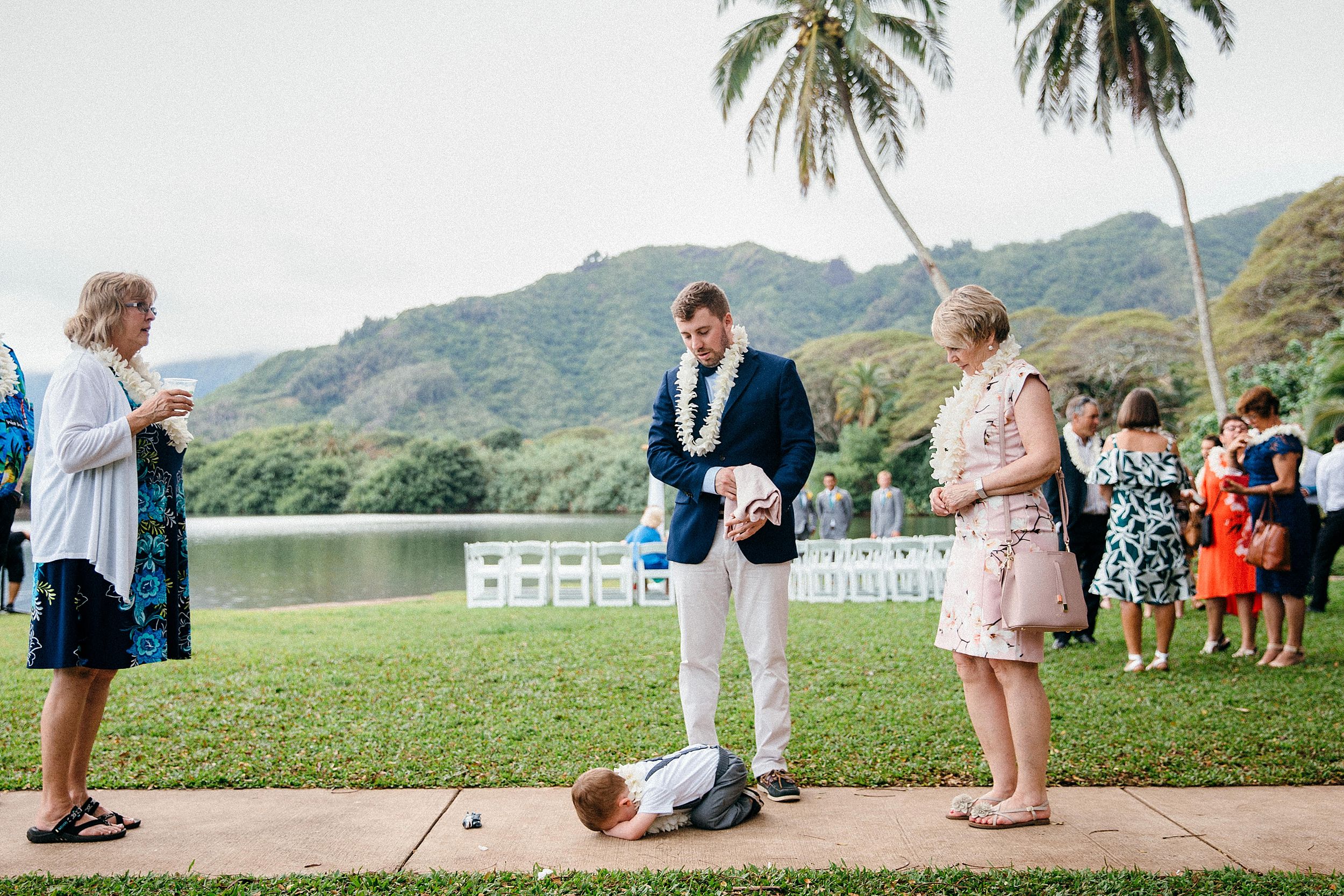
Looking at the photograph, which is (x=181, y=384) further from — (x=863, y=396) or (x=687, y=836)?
(x=863, y=396)

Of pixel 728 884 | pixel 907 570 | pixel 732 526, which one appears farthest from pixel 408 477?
pixel 728 884

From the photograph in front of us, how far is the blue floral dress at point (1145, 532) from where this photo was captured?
20.2ft

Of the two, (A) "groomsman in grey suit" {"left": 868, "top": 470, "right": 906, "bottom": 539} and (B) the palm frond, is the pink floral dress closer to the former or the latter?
(A) "groomsman in grey suit" {"left": 868, "top": 470, "right": 906, "bottom": 539}

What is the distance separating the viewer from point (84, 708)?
328cm

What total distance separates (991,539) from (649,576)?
31.3 feet

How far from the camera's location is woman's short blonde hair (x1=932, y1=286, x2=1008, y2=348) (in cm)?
335

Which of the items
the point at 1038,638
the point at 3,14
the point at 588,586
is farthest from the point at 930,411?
the point at 1038,638

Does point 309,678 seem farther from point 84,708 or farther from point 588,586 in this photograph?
point 588,586

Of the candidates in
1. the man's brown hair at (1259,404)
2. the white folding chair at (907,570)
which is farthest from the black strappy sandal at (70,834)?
the white folding chair at (907,570)

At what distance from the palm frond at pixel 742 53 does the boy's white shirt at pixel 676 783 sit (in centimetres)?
1728

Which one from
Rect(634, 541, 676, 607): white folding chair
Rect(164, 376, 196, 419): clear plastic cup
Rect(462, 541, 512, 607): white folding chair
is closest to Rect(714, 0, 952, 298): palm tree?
Rect(634, 541, 676, 607): white folding chair

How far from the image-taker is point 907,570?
13.2 m

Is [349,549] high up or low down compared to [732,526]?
down

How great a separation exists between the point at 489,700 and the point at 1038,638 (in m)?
3.45
